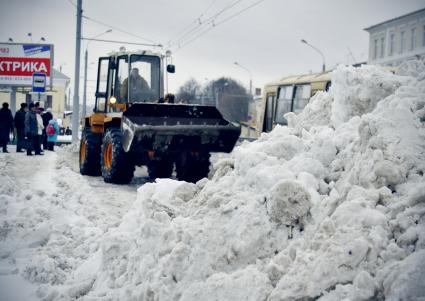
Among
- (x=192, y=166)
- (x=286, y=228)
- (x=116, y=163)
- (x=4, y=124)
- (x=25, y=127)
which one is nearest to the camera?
(x=286, y=228)

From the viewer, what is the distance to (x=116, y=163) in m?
10.6

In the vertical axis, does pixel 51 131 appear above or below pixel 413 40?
below

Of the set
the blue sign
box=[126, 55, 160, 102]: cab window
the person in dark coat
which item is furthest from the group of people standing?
box=[126, 55, 160, 102]: cab window

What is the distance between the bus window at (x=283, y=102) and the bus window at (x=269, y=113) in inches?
22.6

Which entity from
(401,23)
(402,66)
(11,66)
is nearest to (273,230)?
(402,66)

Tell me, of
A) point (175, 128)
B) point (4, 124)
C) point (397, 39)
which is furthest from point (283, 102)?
point (397, 39)

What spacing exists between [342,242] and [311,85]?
1327 centimetres

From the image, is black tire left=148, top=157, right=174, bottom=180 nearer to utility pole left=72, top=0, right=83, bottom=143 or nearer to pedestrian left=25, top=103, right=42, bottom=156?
pedestrian left=25, top=103, right=42, bottom=156

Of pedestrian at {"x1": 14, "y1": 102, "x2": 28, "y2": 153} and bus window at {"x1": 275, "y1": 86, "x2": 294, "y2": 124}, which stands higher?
bus window at {"x1": 275, "y1": 86, "x2": 294, "y2": 124}

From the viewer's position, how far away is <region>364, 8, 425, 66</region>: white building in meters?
37.3

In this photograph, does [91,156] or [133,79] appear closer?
[133,79]

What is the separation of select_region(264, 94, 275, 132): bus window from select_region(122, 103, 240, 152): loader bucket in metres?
7.97

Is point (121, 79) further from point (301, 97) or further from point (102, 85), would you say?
point (301, 97)

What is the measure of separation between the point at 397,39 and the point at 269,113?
86.1ft
